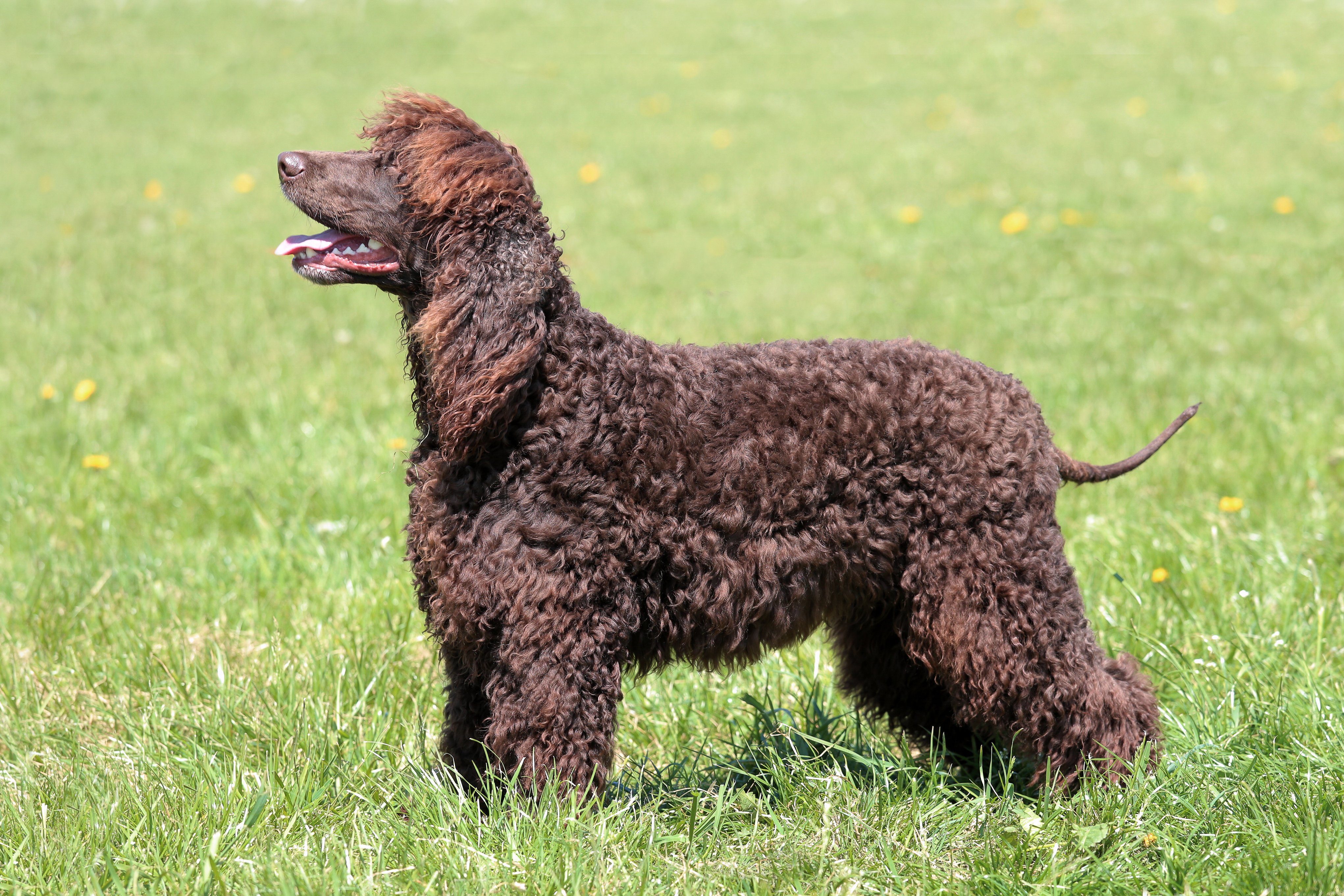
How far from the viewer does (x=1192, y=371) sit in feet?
20.3

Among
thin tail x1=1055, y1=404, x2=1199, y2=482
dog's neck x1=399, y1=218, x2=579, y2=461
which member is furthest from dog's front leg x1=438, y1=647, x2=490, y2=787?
thin tail x1=1055, y1=404, x2=1199, y2=482

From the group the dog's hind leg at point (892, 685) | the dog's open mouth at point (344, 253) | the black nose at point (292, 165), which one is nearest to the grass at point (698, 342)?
the dog's hind leg at point (892, 685)

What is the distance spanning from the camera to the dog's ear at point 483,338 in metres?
2.60

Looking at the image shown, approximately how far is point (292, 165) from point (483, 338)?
0.59 metres

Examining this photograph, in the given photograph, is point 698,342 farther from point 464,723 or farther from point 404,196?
point 404,196

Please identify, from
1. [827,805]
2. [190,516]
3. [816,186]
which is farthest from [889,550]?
[816,186]

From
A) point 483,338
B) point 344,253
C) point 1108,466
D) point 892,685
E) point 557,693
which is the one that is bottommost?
point 892,685

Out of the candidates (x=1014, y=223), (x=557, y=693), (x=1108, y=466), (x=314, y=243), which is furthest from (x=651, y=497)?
(x=1014, y=223)

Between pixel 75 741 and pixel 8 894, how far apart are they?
66 cm

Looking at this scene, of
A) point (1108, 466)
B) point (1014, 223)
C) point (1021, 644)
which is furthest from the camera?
point (1014, 223)

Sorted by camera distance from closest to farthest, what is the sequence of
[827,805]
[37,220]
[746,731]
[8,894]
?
1. [8,894]
2. [827,805]
3. [746,731]
4. [37,220]

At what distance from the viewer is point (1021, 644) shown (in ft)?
9.64

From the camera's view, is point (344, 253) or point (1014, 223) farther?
point (1014, 223)

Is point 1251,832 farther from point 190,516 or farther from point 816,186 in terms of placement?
point 816,186
